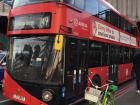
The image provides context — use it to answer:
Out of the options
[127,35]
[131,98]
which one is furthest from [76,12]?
[127,35]

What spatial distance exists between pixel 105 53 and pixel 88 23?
2475mm

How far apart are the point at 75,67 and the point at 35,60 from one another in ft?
4.25

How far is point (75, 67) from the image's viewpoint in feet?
34.4

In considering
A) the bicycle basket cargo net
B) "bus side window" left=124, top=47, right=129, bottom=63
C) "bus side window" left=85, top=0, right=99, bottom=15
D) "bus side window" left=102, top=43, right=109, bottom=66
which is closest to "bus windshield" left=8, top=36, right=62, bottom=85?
the bicycle basket cargo net

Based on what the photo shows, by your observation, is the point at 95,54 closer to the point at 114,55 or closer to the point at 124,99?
the point at 124,99

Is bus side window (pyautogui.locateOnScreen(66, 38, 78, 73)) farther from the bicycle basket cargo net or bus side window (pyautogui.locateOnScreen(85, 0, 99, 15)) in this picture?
bus side window (pyautogui.locateOnScreen(85, 0, 99, 15))

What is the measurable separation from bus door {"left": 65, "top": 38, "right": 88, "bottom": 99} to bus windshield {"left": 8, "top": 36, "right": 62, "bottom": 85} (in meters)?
0.39

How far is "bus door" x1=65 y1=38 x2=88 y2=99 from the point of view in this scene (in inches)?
391

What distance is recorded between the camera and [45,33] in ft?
32.2

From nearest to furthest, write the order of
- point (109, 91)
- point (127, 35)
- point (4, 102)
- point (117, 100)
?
point (109, 91), point (4, 102), point (117, 100), point (127, 35)

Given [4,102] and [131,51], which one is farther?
[131,51]

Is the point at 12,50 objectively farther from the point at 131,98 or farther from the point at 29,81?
the point at 131,98

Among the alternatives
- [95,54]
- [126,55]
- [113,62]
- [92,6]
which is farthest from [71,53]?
[126,55]

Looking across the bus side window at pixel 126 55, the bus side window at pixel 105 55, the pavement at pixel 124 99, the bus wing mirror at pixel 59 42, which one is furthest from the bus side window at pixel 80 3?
the bus side window at pixel 126 55
